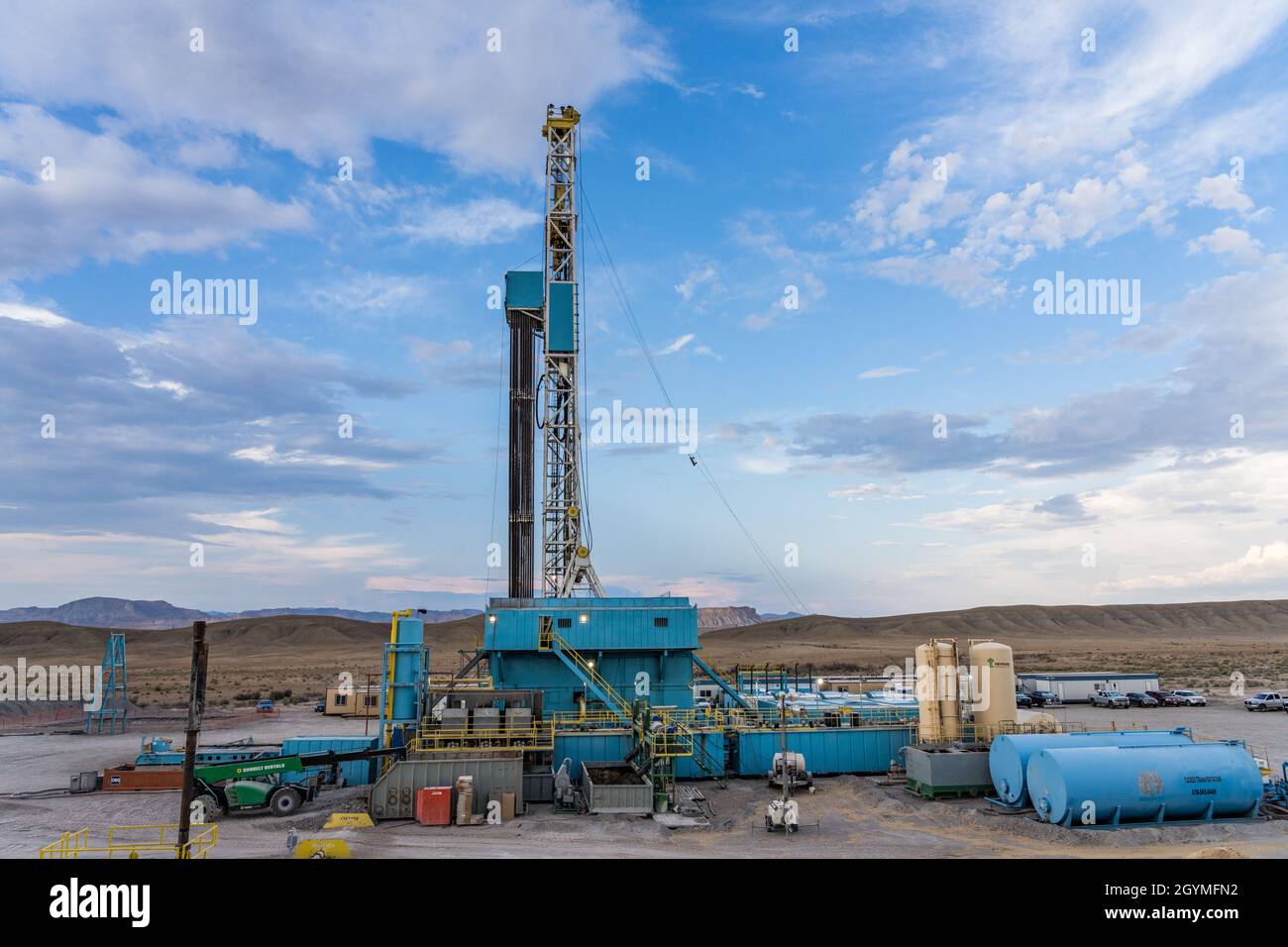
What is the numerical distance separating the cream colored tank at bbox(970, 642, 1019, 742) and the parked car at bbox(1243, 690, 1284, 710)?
30285 millimetres

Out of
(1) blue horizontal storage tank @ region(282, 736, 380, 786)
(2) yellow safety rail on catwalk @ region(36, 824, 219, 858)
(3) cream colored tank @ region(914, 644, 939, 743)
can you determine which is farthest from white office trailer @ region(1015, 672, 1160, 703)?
(2) yellow safety rail on catwalk @ region(36, 824, 219, 858)

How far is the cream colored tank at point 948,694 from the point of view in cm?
2780

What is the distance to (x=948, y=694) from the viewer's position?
28.0m

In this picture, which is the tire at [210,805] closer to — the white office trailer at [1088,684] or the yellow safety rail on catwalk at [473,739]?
the yellow safety rail on catwalk at [473,739]

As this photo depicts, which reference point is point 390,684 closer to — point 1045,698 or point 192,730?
point 192,730

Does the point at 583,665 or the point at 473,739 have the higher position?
the point at 583,665

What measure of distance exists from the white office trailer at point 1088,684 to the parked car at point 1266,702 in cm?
610

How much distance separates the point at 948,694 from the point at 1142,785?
762 cm

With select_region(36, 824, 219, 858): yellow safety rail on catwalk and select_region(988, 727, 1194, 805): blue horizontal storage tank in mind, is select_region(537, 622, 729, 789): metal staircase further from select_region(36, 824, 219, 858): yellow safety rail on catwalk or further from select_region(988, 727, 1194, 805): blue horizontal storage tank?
select_region(36, 824, 219, 858): yellow safety rail on catwalk

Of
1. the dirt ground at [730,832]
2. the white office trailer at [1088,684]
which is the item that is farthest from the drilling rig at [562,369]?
the white office trailer at [1088,684]

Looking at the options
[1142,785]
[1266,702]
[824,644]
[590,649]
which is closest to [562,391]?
[590,649]

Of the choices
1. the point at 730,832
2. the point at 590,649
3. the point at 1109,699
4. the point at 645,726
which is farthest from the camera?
the point at 1109,699
